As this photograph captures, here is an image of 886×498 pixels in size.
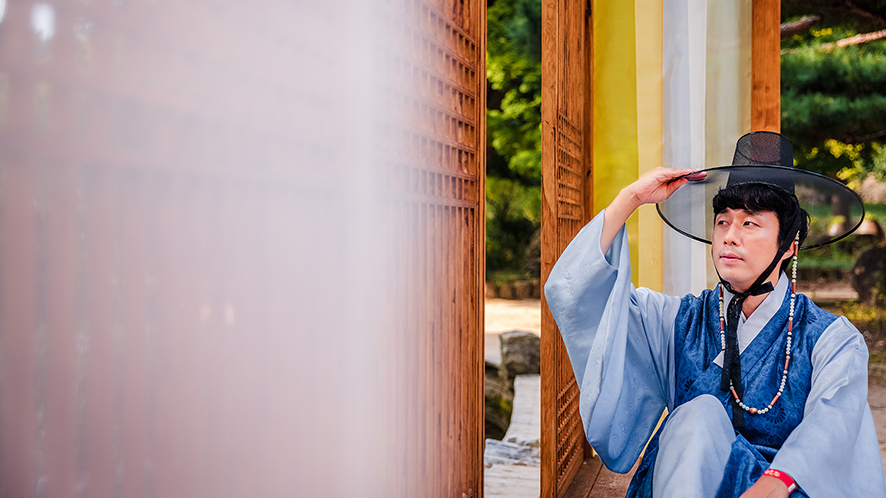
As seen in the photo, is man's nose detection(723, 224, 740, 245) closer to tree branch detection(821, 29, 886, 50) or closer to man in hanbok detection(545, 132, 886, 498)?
man in hanbok detection(545, 132, 886, 498)

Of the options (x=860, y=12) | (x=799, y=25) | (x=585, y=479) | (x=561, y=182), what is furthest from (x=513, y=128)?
(x=585, y=479)

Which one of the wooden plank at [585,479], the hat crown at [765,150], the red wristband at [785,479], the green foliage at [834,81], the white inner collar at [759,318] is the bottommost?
the wooden plank at [585,479]

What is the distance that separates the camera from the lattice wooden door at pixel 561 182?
2016 millimetres

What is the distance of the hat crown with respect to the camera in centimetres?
152

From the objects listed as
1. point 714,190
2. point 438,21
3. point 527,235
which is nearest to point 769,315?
point 714,190

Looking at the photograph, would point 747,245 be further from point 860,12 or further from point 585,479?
point 860,12

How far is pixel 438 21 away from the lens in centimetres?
160

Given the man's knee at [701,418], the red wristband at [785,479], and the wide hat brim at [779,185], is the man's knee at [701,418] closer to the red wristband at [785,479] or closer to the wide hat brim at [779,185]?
the red wristband at [785,479]

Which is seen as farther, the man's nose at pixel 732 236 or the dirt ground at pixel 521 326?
the dirt ground at pixel 521 326

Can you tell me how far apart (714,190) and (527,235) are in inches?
410

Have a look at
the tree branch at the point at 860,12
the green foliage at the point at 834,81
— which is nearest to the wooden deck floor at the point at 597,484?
the green foliage at the point at 834,81

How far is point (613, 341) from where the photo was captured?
1478 mm

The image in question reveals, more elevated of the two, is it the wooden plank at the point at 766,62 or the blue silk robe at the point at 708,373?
the wooden plank at the point at 766,62

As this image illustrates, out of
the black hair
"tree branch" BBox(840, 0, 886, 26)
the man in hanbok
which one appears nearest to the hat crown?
the man in hanbok
